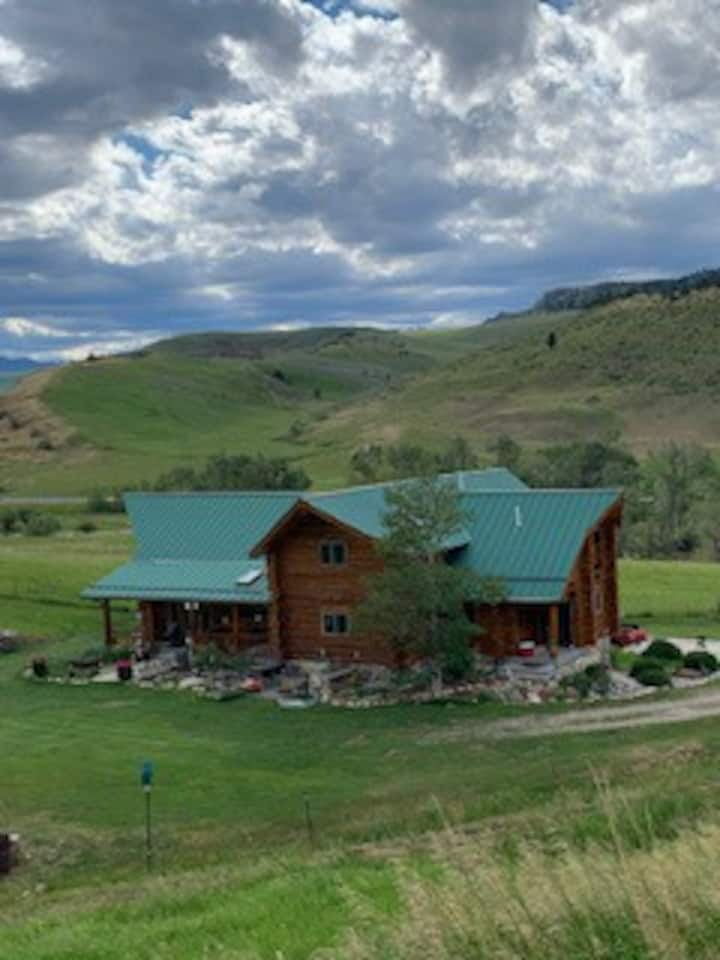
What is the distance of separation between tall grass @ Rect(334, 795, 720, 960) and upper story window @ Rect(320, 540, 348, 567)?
3448cm

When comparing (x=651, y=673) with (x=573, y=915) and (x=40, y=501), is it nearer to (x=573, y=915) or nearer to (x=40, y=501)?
(x=573, y=915)

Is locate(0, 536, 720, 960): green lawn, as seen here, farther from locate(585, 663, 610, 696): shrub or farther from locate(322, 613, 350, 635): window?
locate(322, 613, 350, 635): window

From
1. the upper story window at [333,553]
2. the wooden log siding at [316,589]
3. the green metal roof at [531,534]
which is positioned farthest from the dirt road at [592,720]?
the upper story window at [333,553]

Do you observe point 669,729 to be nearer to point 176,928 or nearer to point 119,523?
point 176,928

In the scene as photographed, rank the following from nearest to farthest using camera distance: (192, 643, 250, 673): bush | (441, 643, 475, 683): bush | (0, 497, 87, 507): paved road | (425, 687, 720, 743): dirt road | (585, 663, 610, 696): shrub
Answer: (425, 687, 720, 743): dirt road
(585, 663, 610, 696): shrub
(441, 643, 475, 683): bush
(192, 643, 250, 673): bush
(0, 497, 87, 507): paved road

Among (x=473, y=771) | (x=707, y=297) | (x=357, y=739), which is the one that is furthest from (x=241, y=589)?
(x=707, y=297)

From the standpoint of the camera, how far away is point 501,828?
16.3 metres

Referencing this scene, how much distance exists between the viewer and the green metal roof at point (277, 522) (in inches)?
1666

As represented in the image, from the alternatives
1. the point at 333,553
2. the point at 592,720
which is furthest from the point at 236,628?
the point at 592,720

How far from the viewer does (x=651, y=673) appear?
38.5 m

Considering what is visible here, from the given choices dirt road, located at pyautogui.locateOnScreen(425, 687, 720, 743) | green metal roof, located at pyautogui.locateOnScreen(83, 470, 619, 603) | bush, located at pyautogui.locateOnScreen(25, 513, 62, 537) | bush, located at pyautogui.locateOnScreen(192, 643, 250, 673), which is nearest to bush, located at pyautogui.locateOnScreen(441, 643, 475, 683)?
green metal roof, located at pyautogui.locateOnScreen(83, 470, 619, 603)

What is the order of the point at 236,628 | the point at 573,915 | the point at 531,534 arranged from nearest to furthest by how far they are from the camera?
the point at 573,915, the point at 531,534, the point at 236,628

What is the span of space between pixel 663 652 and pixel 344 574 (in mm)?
11645

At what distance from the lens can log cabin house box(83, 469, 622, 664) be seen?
1656 inches
